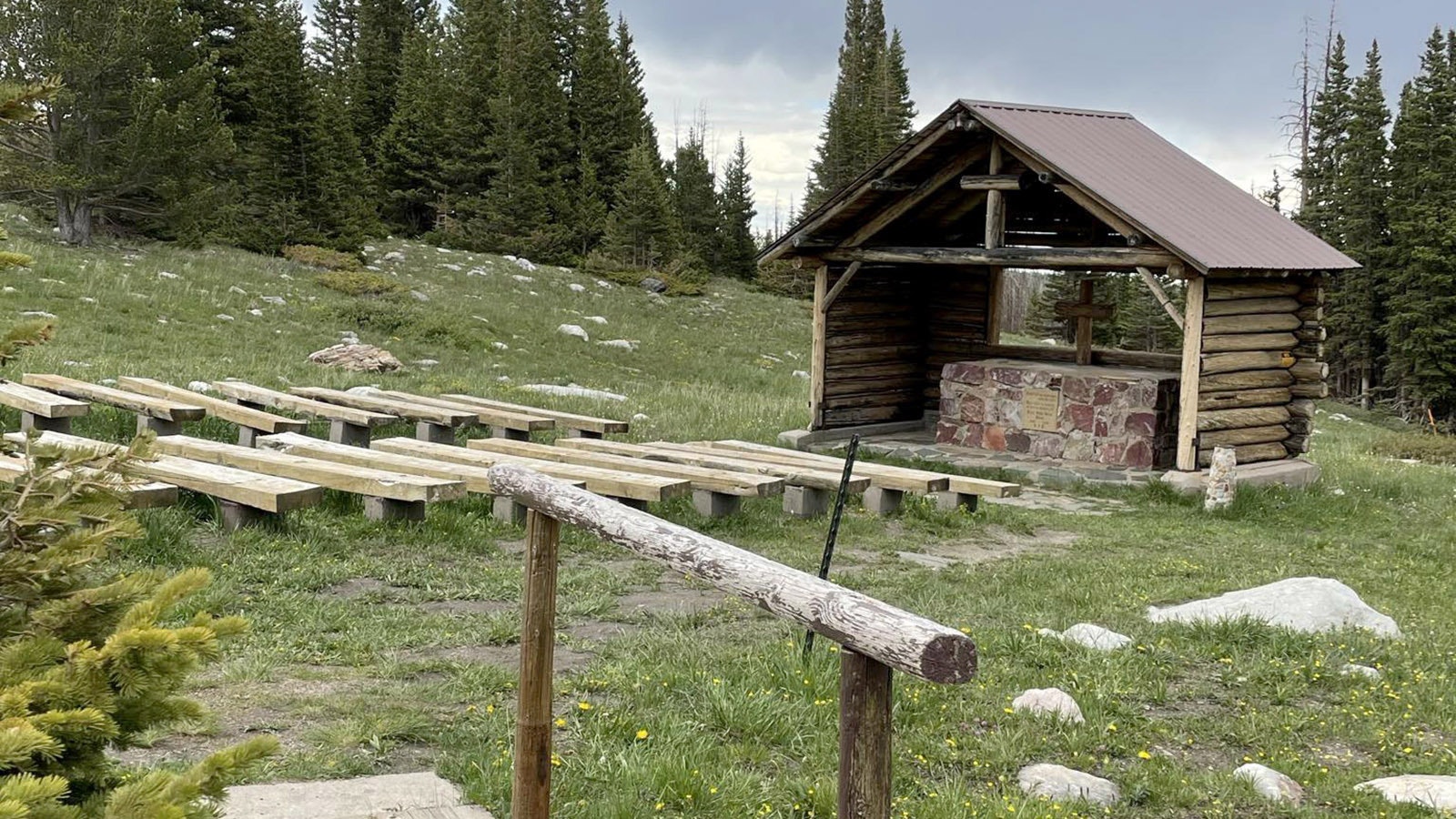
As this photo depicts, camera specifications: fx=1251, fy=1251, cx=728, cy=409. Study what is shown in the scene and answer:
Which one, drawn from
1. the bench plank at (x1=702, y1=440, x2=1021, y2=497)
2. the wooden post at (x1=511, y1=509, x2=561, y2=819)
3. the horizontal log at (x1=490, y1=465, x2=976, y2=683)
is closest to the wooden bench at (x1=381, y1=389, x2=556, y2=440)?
the bench plank at (x1=702, y1=440, x2=1021, y2=497)

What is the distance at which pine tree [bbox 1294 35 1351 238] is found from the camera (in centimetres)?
4834

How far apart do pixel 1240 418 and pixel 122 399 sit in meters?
11.6

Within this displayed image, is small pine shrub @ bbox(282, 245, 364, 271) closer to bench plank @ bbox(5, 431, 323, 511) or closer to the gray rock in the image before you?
bench plank @ bbox(5, 431, 323, 511)

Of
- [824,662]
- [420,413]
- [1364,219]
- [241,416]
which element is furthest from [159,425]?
[1364,219]

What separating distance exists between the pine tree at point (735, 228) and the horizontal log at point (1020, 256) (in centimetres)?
3505

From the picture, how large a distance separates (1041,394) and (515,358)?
10098mm

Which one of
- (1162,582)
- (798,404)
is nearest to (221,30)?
(798,404)

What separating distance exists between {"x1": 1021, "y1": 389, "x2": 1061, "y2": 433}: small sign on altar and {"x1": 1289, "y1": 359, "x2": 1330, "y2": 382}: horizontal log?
9.20ft

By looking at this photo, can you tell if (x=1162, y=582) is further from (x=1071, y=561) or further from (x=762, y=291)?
(x=762, y=291)

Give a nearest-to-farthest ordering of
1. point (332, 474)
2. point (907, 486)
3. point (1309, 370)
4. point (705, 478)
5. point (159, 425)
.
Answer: point (332, 474) → point (705, 478) → point (907, 486) → point (159, 425) → point (1309, 370)

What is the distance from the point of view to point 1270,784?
4.86 metres

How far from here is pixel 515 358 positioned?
2197 cm

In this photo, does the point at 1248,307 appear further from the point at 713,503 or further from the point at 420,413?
the point at 420,413

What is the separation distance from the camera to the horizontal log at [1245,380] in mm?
13805
